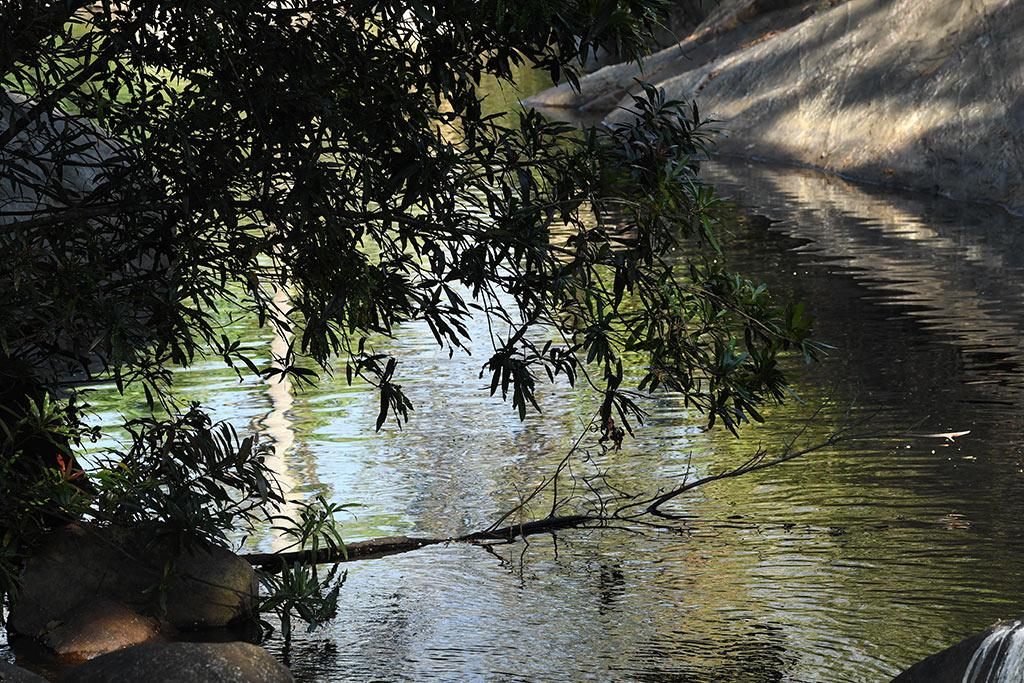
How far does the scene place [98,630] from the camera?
7.48 m

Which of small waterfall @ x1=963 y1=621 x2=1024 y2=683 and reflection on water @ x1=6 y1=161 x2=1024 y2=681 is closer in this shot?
small waterfall @ x1=963 y1=621 x2=1024 y2=683

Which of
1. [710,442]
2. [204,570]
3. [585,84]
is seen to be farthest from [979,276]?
[585,84]

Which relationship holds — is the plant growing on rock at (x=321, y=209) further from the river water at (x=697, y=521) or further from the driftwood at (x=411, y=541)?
the driftwood at (x=411, y=541)

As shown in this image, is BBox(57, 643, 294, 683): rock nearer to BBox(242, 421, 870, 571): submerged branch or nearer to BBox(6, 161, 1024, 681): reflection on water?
BBox(6, 161, 1024, 681): reflection on water

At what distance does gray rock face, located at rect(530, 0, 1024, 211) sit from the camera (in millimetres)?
23031

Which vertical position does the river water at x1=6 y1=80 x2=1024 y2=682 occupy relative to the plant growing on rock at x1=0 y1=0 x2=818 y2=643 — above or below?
below

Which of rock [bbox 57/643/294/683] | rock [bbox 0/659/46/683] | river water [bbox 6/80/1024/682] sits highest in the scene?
rock [bbox 0/659/46/683]

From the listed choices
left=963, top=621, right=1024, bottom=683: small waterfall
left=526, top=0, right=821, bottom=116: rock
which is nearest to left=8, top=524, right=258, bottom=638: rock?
left=963, top=621, right=1024, bottom=683: small waterfall

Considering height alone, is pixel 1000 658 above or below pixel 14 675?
below

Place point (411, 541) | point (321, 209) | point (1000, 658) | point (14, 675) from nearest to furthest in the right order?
point (1000, 658)
point (14, 675)
point (321, 209)
point (411, 541)

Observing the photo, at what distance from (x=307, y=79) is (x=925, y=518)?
14.7 feet

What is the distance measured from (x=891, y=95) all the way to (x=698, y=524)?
59.6 ft

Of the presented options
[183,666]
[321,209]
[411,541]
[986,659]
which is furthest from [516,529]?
[986,659]

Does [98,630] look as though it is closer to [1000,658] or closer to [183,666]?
[183,666]
